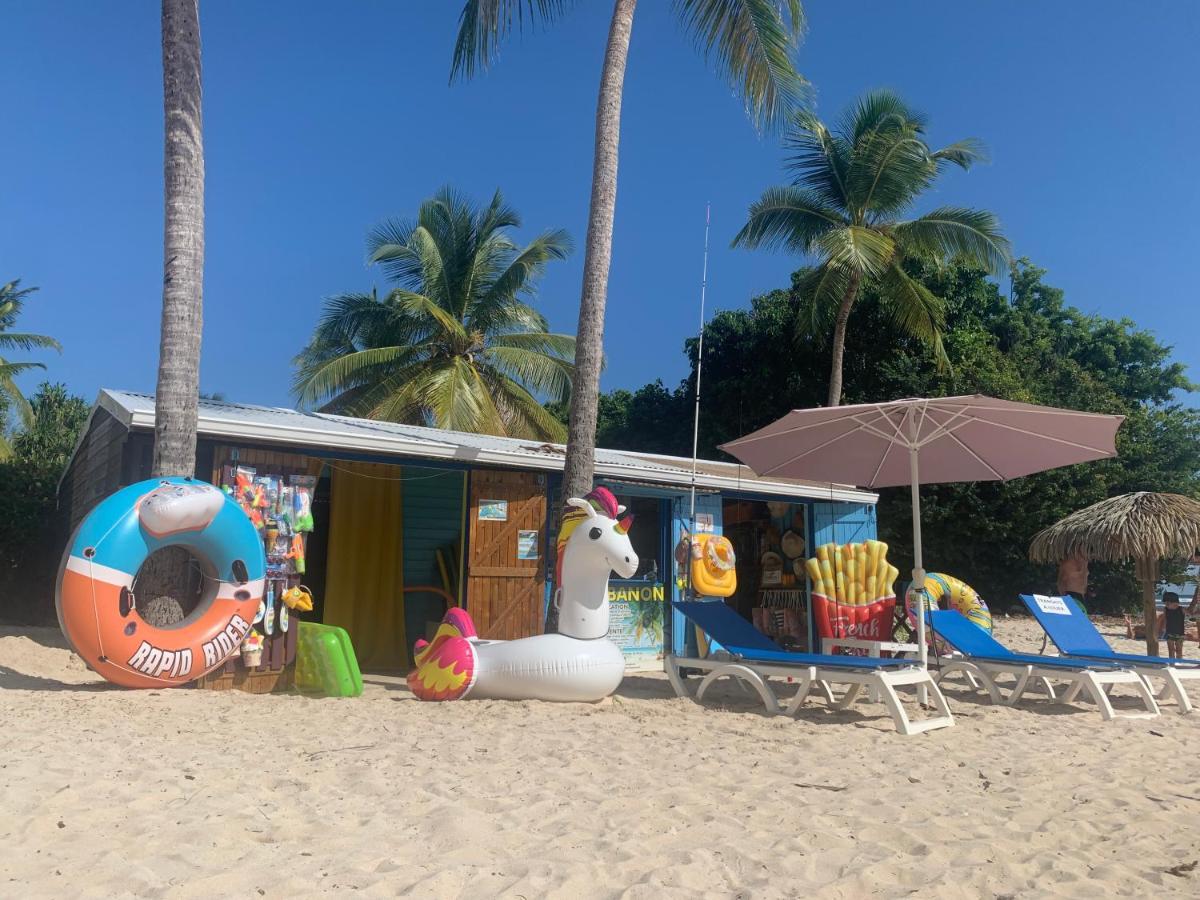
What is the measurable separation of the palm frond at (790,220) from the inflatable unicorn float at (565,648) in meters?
11.3

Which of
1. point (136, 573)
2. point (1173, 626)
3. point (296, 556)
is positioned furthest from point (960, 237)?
point (136, 573)

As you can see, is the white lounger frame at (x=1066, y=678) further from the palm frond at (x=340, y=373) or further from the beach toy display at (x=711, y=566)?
the palm frond at (x=340, y=373)

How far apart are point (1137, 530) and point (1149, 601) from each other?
2.49ft

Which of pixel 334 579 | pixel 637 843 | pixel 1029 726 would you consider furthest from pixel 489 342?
pixel 637 843

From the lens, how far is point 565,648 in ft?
19.8

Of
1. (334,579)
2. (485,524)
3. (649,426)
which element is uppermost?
(649,426)

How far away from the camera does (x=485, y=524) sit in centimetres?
827

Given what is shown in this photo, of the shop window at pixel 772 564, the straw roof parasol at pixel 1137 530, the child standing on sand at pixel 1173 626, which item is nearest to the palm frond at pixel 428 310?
the shop window at pixel 772 564

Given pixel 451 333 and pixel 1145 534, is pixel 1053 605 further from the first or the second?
pixel 451 333

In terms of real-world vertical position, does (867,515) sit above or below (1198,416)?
below

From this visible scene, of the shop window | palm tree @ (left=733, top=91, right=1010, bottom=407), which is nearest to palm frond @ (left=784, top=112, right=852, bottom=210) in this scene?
palm tree @ (left=733, top=91, right=1010, bottom=407)

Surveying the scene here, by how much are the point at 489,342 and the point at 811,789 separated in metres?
15.3

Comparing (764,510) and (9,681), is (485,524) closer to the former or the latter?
(9,681)

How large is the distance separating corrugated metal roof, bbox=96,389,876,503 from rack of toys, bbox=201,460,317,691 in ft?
1.15
